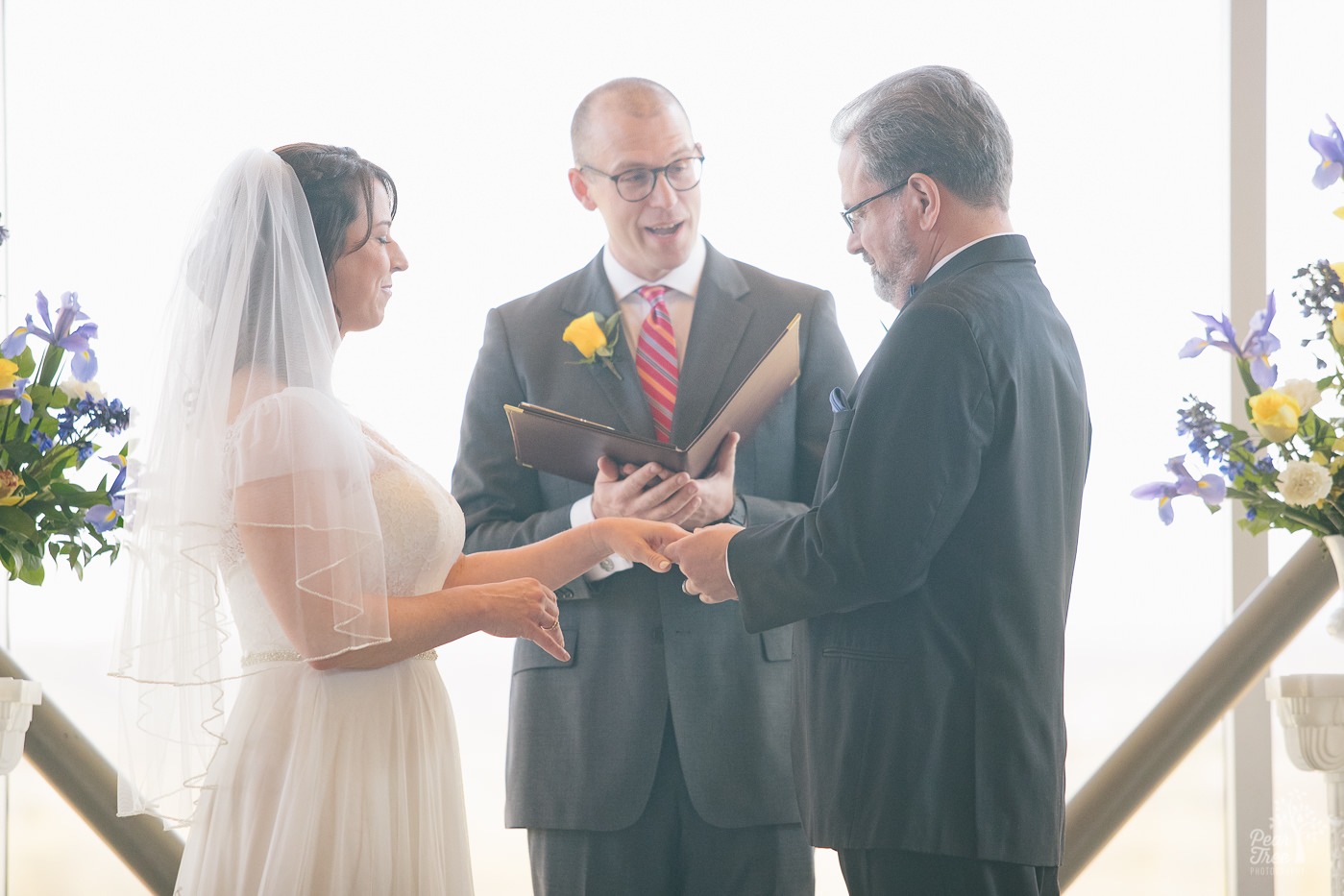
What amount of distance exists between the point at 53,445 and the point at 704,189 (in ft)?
5.69

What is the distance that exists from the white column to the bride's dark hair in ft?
7.38

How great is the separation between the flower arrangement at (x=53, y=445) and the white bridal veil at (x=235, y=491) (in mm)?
425

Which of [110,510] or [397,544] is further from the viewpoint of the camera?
[110,510]

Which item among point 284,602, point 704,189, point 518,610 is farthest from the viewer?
point 704,189

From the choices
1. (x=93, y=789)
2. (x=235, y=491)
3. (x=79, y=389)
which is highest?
(x=79, y=389)

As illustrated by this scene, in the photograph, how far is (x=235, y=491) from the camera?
177 cm

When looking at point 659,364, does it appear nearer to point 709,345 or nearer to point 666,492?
point 709,345

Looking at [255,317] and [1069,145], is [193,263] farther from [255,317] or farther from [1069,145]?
[1069,145]

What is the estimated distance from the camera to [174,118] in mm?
3402

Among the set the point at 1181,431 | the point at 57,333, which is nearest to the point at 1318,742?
the point at 1181,431

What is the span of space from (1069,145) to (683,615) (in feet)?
5.88

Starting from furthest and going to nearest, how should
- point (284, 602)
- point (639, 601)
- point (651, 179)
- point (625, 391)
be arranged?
point (651, 179)
point (625, 391)
point (639, 601)
point (284, 602)

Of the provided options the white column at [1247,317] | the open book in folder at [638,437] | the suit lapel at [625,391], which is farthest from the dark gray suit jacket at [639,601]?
the white column at [1247,317]

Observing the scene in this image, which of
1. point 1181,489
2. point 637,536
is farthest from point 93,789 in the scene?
point 1181,489
